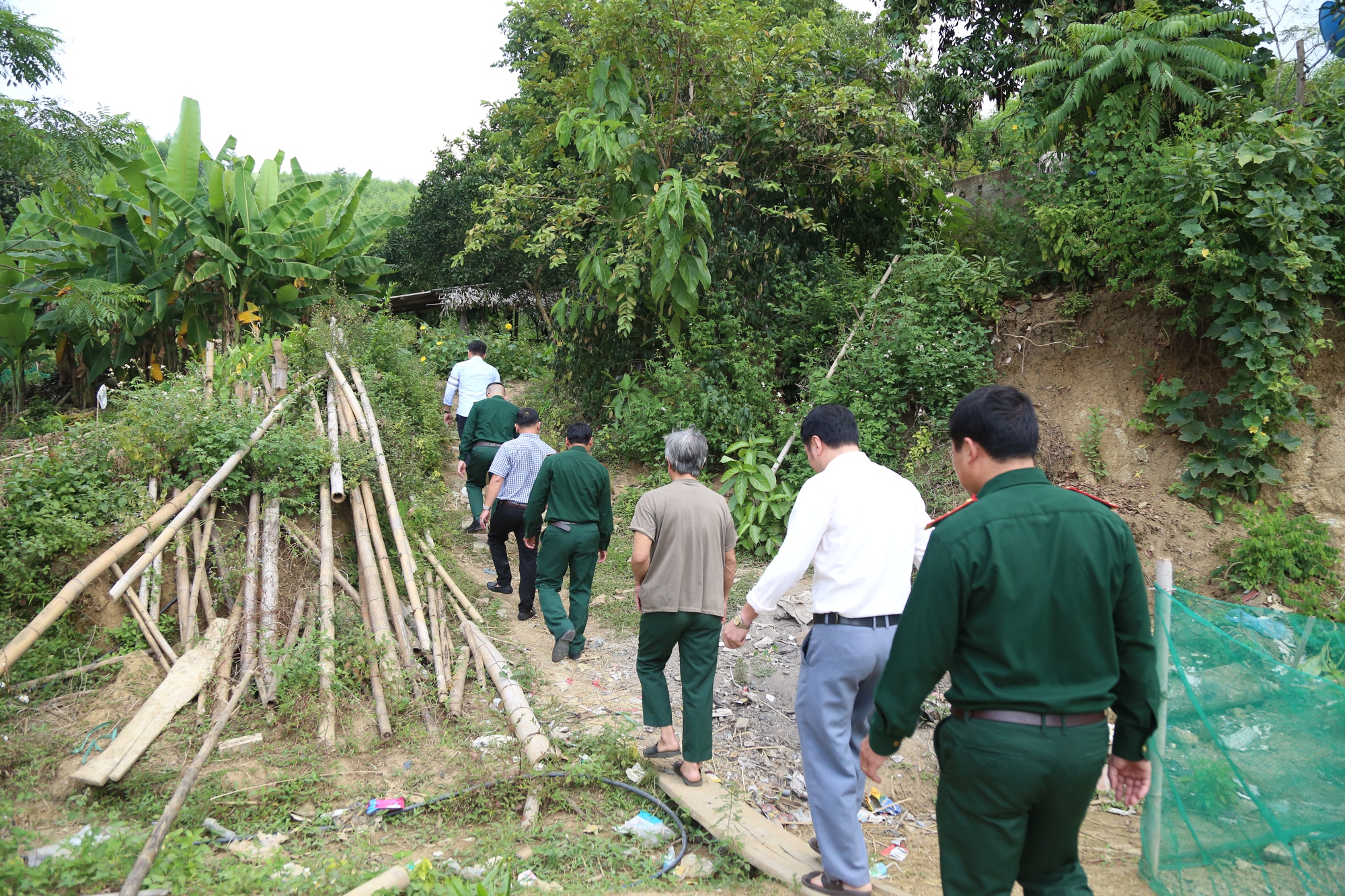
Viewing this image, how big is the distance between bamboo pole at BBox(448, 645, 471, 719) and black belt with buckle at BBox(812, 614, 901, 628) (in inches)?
104

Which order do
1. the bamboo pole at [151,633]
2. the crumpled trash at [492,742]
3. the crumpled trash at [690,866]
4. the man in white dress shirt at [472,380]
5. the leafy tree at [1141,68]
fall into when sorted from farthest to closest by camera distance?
the man in white dress shirt at [472,380] < the leafy tree at [1141,68] < the bamboo pole at [151,633] < the crumpled trash at [492,742] < the crumpled trash at [690,866]

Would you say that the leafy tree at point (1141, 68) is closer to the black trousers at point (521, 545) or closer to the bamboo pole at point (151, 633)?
the black trousers at point (521, 545)

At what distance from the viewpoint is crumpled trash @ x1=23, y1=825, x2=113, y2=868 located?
10.0ft

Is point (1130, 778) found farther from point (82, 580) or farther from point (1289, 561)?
point (82, 580)

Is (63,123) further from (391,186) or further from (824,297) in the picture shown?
(391,186)

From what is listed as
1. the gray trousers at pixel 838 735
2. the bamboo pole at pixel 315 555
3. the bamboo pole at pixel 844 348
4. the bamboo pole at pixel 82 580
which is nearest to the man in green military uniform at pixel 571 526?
the bamboo pole at pixel 315 555

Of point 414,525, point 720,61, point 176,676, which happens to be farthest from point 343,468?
point 720,61

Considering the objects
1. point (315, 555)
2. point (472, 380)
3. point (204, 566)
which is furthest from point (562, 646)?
point (472, 380)

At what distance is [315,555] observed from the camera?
559cm

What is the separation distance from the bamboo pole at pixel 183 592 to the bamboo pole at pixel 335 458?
39.5 inches

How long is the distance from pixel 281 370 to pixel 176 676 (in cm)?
381

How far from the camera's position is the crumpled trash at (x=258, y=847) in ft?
11.0

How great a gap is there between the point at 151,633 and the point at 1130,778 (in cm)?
535

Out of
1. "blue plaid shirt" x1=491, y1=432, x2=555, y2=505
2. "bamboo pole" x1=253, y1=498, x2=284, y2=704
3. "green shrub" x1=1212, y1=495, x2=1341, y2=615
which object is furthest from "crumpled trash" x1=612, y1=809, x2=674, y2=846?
"green shrub" x1=1212, y1=495, x2=1341, y2=615
